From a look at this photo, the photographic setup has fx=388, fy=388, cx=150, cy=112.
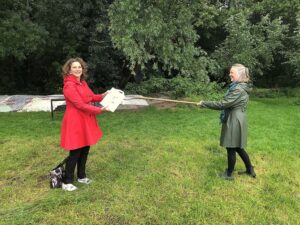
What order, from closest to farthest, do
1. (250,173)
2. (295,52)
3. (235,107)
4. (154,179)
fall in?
(235,107)
(154,179)
(250,173)
(295,52)

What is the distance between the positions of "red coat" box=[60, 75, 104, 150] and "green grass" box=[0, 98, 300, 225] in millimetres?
630

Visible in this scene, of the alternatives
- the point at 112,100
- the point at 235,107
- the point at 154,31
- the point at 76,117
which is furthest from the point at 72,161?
the point at 154,31

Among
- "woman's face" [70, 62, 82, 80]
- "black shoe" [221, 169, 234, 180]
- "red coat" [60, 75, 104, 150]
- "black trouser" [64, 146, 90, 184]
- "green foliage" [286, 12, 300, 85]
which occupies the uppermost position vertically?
"green foliage" [286, 12, 300, 85]

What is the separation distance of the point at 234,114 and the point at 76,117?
2009 millimetres

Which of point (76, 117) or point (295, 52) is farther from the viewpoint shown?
point (295, 52)

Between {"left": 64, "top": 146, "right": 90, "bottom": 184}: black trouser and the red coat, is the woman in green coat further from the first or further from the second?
{"left": 64, "top": 146, "right": 90, "bottom": 184}: black trouser

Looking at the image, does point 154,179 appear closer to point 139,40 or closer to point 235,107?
point 235,107

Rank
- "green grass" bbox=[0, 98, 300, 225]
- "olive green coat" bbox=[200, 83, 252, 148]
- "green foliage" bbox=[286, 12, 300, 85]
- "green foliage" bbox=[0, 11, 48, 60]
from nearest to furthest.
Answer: "green grass" bbox=[0, 98, 300, 225], "olive green coat" bbox=[200, 83, 252, 148], "green foliage" bbox=[0, 11, 48, 60], "green foliage" bbox=[286, 12, 300, 85]

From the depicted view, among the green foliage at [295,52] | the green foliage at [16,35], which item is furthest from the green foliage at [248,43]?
the green foliage at [16,35]

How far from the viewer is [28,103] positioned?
1179 cm

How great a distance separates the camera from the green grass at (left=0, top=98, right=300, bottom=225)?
13.7 ft

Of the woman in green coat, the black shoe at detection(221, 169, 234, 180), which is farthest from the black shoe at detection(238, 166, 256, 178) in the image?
the woman in green coat

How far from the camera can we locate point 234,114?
16.5 ft

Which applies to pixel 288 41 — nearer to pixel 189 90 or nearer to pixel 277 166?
pixel 189 90
